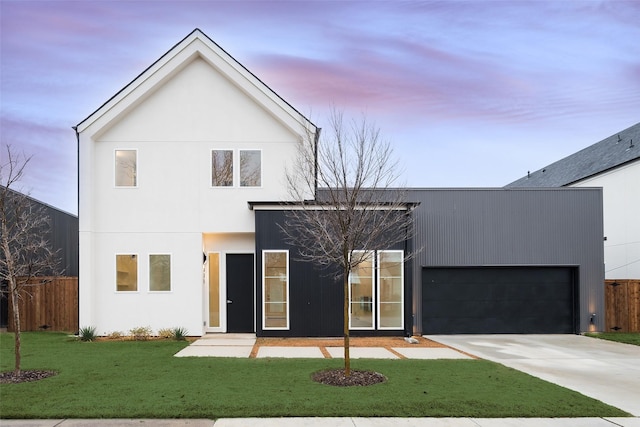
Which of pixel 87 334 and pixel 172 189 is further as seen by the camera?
pixel 172 189

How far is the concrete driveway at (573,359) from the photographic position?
8.98 meters

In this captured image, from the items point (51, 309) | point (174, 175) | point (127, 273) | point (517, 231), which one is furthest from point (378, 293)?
point (51, 309)

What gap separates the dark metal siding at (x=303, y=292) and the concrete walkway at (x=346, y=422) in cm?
798

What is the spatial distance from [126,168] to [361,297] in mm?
8544

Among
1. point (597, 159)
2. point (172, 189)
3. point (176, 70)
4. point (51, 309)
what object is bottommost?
point (51, 309)

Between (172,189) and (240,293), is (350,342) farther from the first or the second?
(172,189)

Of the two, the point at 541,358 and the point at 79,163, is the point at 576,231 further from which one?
the point at 79,163

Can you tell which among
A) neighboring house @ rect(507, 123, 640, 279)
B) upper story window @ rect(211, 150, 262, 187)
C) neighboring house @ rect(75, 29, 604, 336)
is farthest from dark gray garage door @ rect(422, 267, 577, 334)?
upper story window @ rect(211, 150, 262, 187)

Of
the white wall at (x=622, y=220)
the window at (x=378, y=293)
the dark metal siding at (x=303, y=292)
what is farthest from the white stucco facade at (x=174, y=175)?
the white wall at (x=622, y=220)

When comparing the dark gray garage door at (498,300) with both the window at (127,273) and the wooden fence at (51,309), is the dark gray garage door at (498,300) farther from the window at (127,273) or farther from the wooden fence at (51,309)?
the wooden fence at (51,309)

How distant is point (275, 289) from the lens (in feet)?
49.4

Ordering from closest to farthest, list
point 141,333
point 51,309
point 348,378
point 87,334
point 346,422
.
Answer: point 346,422 < point 348,378 < point 87,334 < point 141,333 < point 51,309

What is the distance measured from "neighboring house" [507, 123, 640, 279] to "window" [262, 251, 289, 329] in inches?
588

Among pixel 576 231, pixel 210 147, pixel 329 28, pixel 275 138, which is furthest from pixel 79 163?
pixel 576 231
